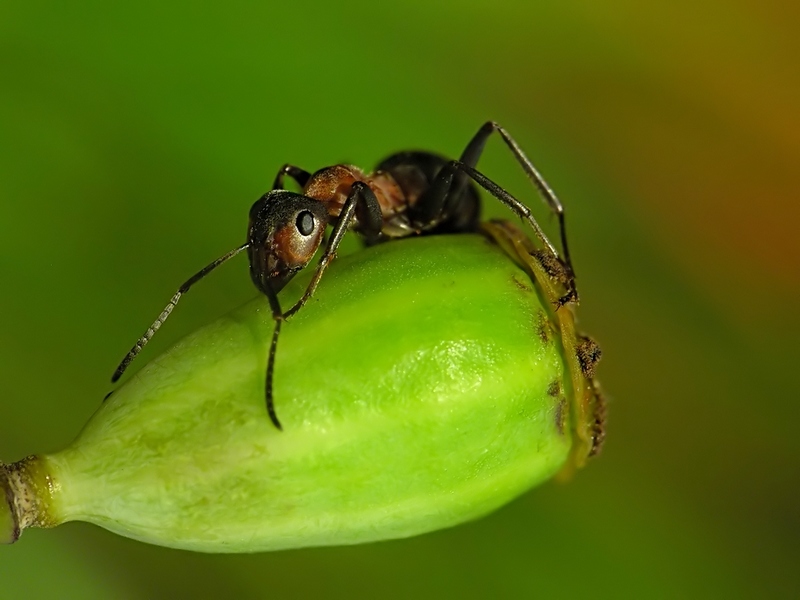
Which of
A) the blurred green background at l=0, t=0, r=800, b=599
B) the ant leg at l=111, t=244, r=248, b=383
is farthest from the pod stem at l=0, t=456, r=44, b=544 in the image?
the blurred green background at l=0, t=0, r=800, b=599

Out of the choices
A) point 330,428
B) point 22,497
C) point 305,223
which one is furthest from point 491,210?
point 22,497

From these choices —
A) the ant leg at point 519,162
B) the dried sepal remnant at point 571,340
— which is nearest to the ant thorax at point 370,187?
the ant leg at point 519,162

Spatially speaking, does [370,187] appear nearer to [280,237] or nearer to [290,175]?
[290,175]

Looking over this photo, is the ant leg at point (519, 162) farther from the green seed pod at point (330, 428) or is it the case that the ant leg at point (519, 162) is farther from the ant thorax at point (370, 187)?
the green seed pod at point (330, 428)

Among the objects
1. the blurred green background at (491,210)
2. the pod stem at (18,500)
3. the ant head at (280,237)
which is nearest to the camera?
the pod stem at (18,500)

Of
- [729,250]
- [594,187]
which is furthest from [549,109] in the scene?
[729,250]

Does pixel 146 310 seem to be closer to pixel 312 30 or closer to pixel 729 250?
pixel 312 30
